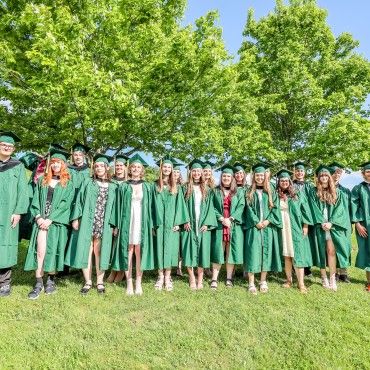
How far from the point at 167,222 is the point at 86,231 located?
50.7 inches

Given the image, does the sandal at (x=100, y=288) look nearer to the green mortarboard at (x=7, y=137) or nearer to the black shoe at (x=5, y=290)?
the black shoe at (x=5, y=290)

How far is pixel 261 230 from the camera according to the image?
5.86 m

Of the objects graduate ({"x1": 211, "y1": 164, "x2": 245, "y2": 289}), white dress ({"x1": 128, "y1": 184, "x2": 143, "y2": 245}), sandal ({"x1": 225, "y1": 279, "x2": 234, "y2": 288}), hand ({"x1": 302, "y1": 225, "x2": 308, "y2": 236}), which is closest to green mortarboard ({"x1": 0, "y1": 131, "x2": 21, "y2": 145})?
white dress ({"x1": 128, "y1": 184, "x2": 143, "y2": 245})

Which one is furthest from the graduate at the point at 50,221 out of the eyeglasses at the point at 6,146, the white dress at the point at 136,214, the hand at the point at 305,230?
the hand at the point at 305,230

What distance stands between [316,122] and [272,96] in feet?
6.79

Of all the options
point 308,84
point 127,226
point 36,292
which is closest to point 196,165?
point 127,226

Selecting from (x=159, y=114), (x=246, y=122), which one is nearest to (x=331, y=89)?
(x=246, y=122)

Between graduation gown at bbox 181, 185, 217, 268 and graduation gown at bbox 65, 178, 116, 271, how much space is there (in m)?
1.24

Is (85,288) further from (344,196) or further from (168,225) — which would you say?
(344,196)

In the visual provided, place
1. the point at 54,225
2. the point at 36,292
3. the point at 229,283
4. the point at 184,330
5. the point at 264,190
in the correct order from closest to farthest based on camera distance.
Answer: the point at 184,330, the point at 36,292, the point at 54,225, the point at 229,283, the point at 264,190

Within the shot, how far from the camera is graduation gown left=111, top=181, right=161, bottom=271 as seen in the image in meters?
5.56

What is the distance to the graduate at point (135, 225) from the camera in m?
5.54

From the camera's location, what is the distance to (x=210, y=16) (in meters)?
8.50

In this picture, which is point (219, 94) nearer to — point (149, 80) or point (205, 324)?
point (149, 80)
